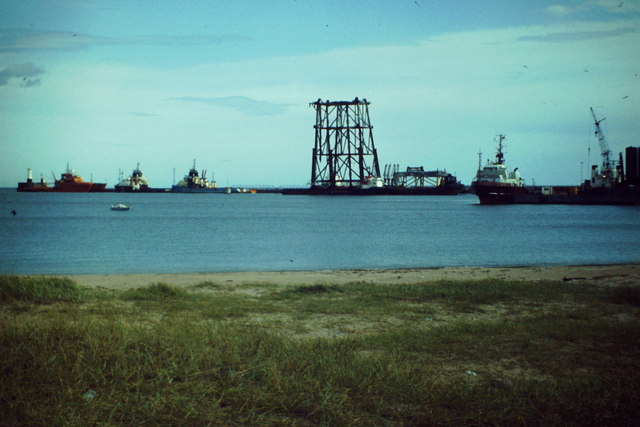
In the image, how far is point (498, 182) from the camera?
78938 millimetres

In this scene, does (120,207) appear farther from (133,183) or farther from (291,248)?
(133,183)

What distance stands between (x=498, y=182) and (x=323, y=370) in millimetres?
77824

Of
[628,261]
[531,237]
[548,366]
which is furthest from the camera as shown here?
[531,237]

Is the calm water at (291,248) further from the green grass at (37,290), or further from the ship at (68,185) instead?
the ship at (68,185)

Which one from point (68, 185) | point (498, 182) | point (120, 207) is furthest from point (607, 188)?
point (68, 185)

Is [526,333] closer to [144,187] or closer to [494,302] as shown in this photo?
[494,302]

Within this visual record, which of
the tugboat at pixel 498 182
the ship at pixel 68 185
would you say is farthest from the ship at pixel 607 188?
the ship at pixel 68 185

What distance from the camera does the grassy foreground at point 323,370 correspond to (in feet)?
13.6

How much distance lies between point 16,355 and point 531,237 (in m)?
36.8

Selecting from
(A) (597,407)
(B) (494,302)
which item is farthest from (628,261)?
(A) (597,407)

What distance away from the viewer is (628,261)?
80.3 feet

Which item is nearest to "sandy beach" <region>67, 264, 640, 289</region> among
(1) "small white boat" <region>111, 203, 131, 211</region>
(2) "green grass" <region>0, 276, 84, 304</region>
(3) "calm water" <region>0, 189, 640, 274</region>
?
(2) "green grass" <region>0, 276, 84, 304</region>

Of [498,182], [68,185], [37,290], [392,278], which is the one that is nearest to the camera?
[37,290]

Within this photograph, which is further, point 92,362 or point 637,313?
point 637,313
